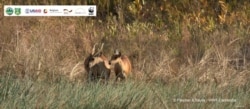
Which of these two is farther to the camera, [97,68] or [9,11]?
[9,11]

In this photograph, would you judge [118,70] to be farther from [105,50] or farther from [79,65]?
[105,50]

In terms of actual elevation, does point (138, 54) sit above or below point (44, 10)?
below

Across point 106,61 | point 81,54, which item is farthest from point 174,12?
point 106,61

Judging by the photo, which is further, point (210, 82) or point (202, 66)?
point (202, 66)

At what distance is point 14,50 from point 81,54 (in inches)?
35.4

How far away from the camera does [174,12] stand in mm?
7895

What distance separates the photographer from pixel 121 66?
19.5 ft

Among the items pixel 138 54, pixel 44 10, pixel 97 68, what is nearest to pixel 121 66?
pixel 97 68

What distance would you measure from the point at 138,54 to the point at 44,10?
1623 millimetres

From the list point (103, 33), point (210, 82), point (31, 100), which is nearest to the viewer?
point (31, 100)

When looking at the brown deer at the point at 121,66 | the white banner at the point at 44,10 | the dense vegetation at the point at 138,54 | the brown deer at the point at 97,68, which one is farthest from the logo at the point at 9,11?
the brown deer at the point at 121,66

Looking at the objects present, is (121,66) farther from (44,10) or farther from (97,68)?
(44,10)

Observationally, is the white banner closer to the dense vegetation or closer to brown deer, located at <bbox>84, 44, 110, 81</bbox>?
the dense vegetation

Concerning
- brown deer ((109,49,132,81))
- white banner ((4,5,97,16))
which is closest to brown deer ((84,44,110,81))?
brown deer ((109,49,132,81))
